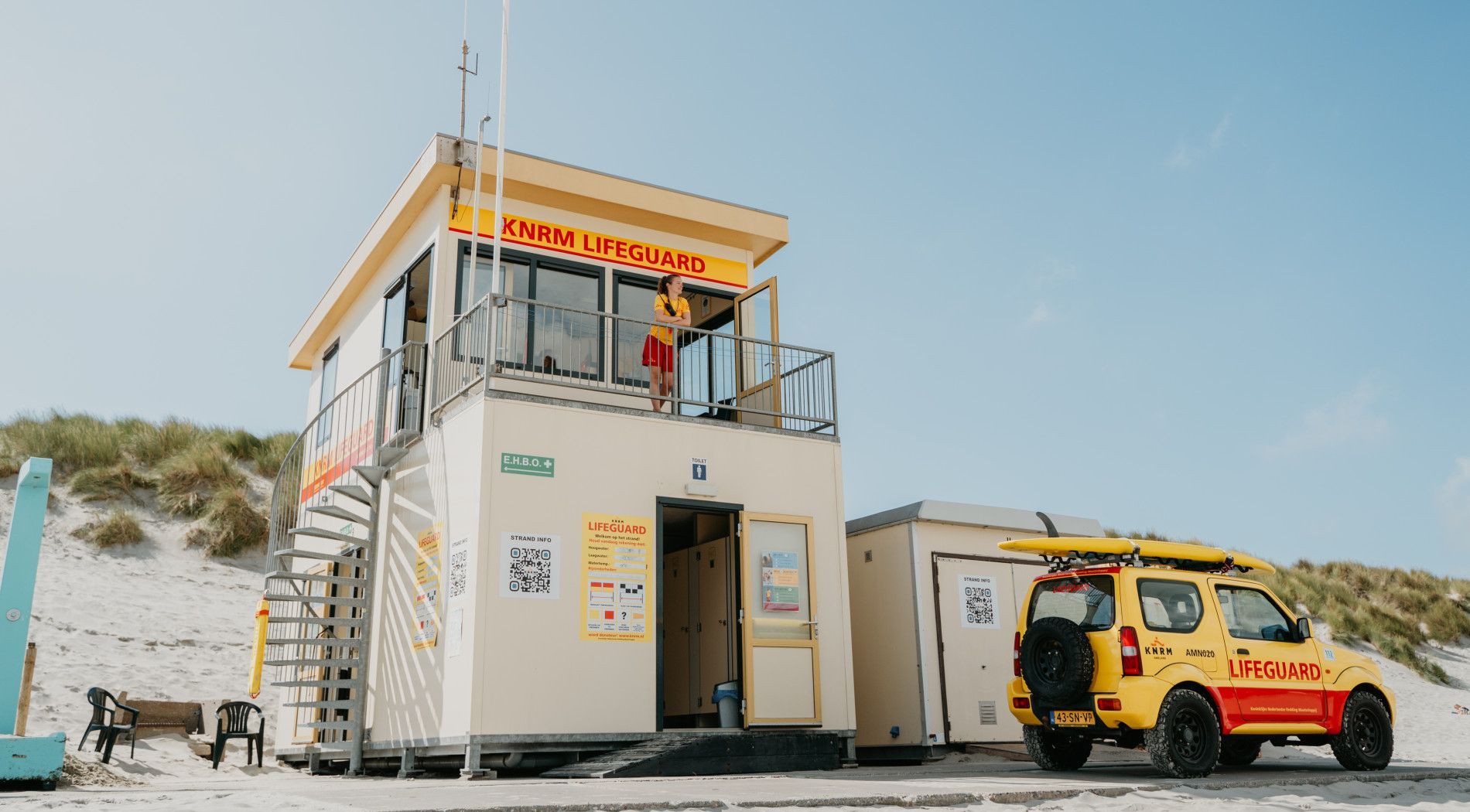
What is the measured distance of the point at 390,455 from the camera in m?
12.3

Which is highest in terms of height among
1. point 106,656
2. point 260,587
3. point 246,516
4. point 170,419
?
point 170,419

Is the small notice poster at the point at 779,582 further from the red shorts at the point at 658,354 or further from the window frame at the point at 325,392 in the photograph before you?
the window frame at the point at 325,392

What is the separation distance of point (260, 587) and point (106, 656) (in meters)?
4.81

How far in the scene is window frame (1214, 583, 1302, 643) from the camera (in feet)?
31.1

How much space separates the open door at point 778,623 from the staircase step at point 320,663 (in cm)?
430

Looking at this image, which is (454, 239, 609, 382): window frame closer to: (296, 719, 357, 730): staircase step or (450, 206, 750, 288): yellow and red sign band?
(450, 206, 750, 288): yellow and red sign band

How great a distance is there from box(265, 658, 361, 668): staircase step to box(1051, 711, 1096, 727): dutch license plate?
7176 mm

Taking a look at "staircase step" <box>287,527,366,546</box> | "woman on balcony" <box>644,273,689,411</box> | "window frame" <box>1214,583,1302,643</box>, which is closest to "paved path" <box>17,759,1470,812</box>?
"window frame" <box>1214,583,1302,643</box>

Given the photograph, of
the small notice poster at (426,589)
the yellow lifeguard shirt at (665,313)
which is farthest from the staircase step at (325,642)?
the yellow lifeguard shirt at (665,313)

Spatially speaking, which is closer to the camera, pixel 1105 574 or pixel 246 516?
pixel 1105 574

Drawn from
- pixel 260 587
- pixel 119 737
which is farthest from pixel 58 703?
pixel 260 587

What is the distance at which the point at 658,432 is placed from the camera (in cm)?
1120

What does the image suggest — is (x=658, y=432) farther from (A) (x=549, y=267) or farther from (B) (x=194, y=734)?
(B) (x=194, y=734)

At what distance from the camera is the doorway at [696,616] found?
12531 millimetres
